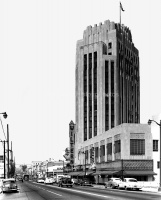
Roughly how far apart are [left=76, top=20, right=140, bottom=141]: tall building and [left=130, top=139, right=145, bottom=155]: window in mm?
72698

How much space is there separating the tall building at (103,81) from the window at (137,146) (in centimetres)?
7270

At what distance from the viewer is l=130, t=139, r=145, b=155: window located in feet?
260

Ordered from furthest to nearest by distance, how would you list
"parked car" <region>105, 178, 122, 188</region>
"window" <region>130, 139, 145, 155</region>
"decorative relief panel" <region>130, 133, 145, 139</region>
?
"decorative relief panel" <region>130, 133, 145, 139</region> < "window" <region>130, 139, 145, 155</region> < "parked car" <region>105, 178, 122, 188</region>

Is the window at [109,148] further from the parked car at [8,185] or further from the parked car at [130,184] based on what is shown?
the parked car at [8,185]

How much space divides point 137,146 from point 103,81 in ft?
260

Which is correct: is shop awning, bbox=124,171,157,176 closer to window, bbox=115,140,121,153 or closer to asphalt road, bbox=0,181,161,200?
window, bbox=115,140,121,153

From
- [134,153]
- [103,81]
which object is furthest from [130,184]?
[103,81]

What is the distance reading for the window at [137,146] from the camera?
79312mm

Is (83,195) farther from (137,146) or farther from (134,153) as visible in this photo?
(137,146)

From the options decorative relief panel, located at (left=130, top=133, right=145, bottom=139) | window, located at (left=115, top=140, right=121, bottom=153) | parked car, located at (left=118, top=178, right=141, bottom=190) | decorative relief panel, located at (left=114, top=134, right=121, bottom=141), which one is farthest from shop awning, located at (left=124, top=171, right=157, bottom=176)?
parked car, located at (left=118, top=178, right=141, bottom=190)

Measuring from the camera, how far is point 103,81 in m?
157

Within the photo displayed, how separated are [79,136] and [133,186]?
102m

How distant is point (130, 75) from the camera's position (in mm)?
171750

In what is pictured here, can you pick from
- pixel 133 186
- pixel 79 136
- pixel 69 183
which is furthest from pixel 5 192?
pixel 79 136
